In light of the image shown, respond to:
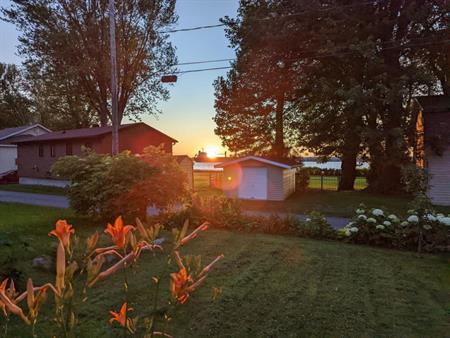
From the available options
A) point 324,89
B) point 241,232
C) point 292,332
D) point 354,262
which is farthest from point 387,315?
point 324,89

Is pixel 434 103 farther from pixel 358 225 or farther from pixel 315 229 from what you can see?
pixel 315 229

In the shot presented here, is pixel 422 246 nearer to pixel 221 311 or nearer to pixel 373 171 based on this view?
pixel 221 311

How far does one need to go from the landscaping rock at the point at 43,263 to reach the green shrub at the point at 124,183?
3.38m

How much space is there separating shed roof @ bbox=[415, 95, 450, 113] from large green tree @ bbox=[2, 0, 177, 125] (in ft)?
52.6

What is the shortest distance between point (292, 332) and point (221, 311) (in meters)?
0.91

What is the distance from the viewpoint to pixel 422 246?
26.2 feet

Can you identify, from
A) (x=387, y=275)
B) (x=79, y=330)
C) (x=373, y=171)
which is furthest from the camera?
(x=373, y=171)

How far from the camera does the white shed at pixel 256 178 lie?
18.3 m

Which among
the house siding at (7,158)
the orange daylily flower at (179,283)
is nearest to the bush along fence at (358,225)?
the orange daylily flower at (179,283)

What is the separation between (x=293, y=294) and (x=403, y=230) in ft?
14.5

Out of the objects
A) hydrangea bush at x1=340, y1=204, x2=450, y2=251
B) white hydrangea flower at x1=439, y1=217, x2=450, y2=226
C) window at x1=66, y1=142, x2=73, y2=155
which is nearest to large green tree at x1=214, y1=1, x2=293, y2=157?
window at x1=66, y1=142, x2=73, y2=155

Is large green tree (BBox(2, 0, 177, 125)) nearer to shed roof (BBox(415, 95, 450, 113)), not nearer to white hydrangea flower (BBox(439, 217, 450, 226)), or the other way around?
shed roof (BBox(415, 95, 450, 113))

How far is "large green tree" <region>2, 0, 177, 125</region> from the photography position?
2328cm

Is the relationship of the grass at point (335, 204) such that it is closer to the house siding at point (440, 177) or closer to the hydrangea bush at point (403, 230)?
the house siding at point (440, 177)
